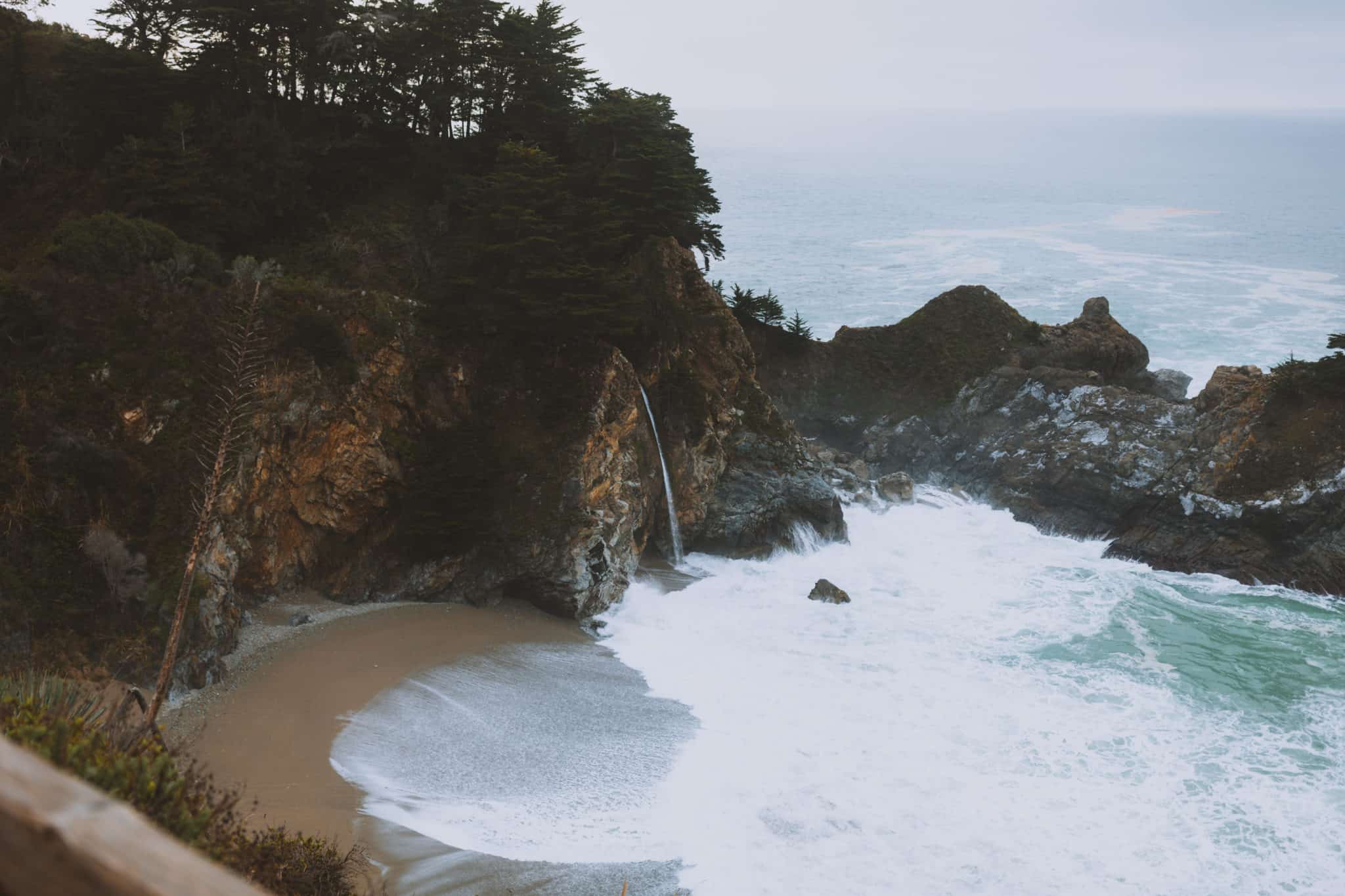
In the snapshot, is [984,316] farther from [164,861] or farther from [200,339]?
[164,861]

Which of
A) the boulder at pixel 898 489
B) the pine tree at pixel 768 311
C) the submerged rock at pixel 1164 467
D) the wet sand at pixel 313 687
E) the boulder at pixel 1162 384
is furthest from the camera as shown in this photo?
the pine tree at pixel 768 311

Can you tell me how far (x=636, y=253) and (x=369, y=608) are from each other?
12119mm

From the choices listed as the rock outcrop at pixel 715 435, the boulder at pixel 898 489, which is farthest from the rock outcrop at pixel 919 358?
the rock outcrop at pixel 715 435

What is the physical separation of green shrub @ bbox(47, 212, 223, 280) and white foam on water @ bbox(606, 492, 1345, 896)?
37.2 ft

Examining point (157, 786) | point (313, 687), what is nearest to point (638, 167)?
point (313, 687)

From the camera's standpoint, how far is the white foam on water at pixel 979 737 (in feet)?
42.1

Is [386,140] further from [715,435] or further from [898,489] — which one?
[898,489]

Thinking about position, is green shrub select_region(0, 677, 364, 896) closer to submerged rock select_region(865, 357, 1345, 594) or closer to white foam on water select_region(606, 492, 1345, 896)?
white foam on water select_region(606, 492, 1345, 896)

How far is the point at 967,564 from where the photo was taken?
25047 mm

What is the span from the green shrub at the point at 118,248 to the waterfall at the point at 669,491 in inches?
408

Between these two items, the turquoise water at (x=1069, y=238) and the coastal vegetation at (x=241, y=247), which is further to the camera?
the turquoise water at (x=1069, y=238)

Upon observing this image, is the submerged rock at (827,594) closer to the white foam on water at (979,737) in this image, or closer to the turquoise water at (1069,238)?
the white foam on water at (979,737)

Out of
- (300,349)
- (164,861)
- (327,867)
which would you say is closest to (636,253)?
(300,349)

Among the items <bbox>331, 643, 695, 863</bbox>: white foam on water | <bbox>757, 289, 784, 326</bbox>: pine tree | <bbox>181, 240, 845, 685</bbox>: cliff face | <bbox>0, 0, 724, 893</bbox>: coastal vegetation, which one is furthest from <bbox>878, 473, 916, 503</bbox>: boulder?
<bbox>331, 643, 695, 863</bbox>: white foam on water
